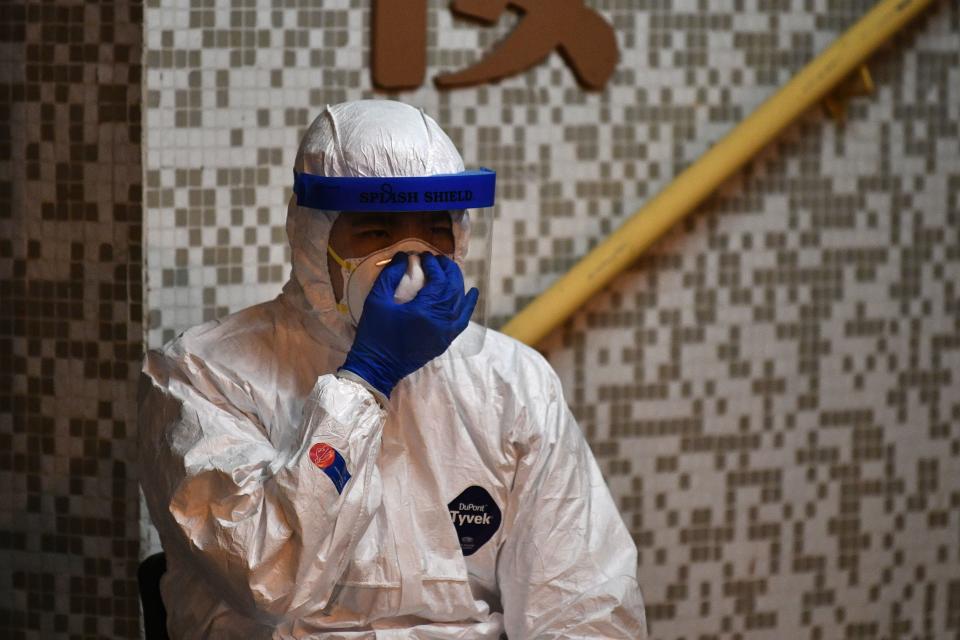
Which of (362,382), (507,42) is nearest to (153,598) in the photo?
(362,382)

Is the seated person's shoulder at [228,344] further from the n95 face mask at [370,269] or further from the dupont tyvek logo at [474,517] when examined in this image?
the dupont tyvek logo at [474,517]

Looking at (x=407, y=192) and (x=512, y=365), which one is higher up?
(x=407, y=192)

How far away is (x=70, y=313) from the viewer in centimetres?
247

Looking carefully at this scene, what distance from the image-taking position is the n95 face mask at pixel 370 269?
1940mm

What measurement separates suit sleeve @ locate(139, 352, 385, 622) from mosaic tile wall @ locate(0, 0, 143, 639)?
603mm

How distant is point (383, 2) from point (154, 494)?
1.12 meters

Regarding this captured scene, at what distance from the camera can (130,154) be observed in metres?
2.41

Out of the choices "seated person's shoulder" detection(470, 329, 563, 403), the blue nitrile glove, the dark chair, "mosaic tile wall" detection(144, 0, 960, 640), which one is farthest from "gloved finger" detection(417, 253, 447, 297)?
"mosaic tile wall" detection(144, 0, 960, 640)

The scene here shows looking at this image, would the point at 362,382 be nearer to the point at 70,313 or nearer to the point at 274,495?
the point at 274,495

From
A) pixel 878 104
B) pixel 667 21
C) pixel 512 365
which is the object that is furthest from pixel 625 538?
pixel 878 104

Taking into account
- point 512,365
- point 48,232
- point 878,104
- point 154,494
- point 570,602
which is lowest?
point 570,602

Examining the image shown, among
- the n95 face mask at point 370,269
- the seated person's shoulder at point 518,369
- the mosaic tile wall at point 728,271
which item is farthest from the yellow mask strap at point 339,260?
the mosaic tile wall at point 728,271

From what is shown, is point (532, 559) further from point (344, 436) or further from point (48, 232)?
point (48, 232)

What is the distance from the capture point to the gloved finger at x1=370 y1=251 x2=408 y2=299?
1.90 metres
